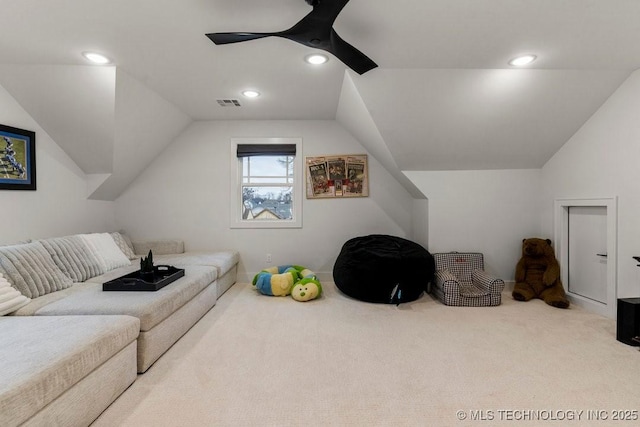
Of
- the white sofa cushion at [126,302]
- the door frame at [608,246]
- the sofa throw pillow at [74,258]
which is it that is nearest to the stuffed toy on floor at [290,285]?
the white sofa cushion at [126,302]

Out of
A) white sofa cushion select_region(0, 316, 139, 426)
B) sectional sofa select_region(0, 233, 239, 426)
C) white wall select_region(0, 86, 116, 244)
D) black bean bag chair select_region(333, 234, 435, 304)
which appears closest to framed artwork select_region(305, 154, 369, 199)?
black bean bag chair select_region(333, 234, 435, 304)

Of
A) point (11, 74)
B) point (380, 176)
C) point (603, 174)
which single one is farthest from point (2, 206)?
point (603, 174)

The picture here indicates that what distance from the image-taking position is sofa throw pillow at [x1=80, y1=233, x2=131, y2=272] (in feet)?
10.7

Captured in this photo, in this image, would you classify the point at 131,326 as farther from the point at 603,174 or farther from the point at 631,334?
the point at 603,174

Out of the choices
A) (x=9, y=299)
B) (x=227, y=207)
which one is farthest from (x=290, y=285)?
(x=9, y=299)

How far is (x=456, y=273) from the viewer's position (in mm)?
3873

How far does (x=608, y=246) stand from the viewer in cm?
297

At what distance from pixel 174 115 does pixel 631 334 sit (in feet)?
16.7

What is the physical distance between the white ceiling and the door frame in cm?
72

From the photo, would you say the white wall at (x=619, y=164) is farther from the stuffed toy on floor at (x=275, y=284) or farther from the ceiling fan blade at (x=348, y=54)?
the stuffed toy on floor at (x=275, y=284)

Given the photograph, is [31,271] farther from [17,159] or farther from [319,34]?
[319,34]

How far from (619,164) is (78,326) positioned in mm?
4382

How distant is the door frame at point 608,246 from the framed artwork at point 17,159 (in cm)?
563

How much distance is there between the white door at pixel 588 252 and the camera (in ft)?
10.3
